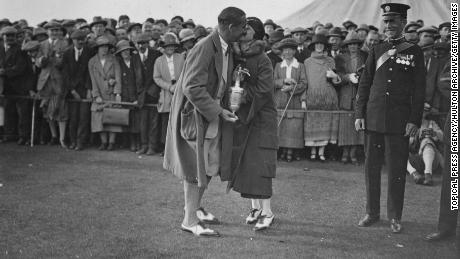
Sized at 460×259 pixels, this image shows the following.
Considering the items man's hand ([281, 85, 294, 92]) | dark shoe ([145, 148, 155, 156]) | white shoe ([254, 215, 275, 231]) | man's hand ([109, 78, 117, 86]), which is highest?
man's hand ([281, 85, 294, 92])

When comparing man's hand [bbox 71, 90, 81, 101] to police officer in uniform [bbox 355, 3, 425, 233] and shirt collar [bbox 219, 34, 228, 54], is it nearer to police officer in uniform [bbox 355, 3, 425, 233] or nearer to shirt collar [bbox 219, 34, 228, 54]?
shirt collar [bbox 219, 34, 228, 54]

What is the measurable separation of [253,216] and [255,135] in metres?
0.94

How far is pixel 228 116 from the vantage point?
17.9 ft

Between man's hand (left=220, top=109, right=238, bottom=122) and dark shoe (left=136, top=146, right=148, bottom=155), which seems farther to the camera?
dark shoe (left=136, top=146, right=148, bottom=155)

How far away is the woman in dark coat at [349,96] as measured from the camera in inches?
408

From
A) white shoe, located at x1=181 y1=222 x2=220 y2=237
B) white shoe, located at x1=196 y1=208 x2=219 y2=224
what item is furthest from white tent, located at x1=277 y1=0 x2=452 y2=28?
white shoe, located at x1=181 y1=222 x2=220 y2=237

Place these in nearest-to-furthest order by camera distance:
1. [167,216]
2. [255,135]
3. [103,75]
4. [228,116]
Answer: [228,116]
[255,135]
[167,216]
[103,75]

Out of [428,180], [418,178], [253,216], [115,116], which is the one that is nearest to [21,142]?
[115,116]

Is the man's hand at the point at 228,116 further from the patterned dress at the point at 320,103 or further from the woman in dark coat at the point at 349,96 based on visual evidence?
the woman in dark coat at the point at 349,96

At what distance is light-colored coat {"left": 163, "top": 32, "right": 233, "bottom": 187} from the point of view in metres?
5.35

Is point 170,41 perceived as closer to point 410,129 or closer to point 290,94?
point 290,94

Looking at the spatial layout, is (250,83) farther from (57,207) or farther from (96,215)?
(57,207)

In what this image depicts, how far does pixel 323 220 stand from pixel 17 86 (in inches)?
293

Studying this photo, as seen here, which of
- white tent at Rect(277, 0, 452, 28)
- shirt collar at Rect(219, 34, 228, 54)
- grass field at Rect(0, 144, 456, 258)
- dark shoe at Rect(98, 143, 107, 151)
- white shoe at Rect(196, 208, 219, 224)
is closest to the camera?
grass field at Rect(0, 144, 456, 258)
